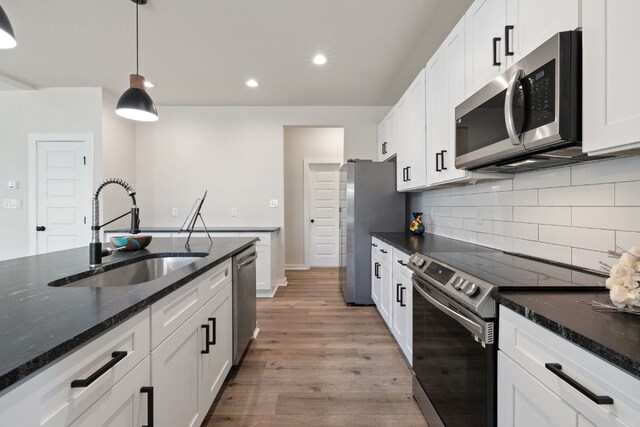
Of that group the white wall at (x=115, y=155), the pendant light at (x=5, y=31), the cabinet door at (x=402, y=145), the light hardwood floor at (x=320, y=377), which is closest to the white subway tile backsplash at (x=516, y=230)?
the cabinet door at (x=402, y=145)

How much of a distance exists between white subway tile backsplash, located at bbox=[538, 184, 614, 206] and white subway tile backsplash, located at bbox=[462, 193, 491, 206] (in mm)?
501

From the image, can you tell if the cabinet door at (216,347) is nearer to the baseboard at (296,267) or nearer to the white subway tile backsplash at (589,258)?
the white subway tile backsplash at (589,258)

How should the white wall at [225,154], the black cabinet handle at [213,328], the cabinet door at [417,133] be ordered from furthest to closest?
the white wall at [225,154], the cabinet door at [417,133], the black cabinet handle at [213,328]

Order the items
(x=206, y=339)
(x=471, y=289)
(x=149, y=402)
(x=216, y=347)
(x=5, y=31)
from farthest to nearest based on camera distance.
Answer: (x=216, y=347), (x=206, y=339), (x=5, y=31), (x=471, y=289), (x=149, y=402)

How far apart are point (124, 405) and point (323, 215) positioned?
4.98 metres

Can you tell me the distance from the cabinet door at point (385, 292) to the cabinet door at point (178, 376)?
5.53 ft

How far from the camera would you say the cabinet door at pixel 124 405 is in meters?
0.77

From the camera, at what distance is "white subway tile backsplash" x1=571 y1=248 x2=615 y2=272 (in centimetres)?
126

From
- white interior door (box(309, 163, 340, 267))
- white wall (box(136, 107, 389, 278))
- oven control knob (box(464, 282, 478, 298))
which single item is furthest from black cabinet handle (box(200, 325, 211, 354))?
white interior door (box(309, 163, 340, 267))

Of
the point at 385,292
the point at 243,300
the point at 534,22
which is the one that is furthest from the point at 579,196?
the point at 243,300

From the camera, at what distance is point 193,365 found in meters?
1.41

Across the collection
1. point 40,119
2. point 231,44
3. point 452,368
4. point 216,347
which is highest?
point 231,44

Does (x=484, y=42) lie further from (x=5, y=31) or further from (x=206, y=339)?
(x=5, y=31)

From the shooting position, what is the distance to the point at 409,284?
206 centimetres
